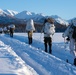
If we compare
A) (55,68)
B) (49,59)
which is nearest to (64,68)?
(55,68)

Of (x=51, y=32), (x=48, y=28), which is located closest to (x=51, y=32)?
(x=51, y=32)

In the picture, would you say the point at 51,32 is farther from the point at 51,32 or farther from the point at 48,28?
the point at 48,28

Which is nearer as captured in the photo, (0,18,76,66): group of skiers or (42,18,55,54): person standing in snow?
(0,18,76,66): group of skiers

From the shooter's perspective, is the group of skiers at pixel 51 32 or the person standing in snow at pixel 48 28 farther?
the person standing in snow at pixel 48 28

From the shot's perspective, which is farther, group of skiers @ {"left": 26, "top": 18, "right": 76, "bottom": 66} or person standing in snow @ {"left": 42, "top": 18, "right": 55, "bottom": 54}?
person standing in snow @ {"left": 42, "top": 18, "right": 55, "bottom": 54}

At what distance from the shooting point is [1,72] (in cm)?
926

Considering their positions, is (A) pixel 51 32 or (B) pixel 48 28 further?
(A) pixel 51 32

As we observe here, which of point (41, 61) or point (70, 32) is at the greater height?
point (70, 32)

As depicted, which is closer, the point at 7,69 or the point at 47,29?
the point at 7,69

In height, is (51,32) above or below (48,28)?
below

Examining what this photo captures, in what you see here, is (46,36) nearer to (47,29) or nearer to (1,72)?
(47,29)

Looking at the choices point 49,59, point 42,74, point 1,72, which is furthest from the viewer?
point 49,59

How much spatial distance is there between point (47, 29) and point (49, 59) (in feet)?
14.1

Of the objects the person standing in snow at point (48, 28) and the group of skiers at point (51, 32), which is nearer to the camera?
the group of skiers at point (51, 32)
